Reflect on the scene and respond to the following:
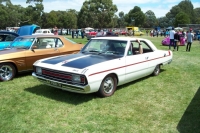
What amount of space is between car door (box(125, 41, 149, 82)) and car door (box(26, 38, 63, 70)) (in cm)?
293

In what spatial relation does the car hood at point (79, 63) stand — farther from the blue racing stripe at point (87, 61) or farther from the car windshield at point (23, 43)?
the car windshield at point (23, 43)

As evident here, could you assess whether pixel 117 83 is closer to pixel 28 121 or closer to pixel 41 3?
pixel 28 121

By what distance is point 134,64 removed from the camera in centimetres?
607

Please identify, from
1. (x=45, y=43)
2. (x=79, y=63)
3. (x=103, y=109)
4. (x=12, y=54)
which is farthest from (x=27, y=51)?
(x=103, y=109)

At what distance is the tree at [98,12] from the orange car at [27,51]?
198 ft

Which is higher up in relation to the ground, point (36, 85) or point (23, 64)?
point (23, 64)

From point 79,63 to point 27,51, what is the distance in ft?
8.83

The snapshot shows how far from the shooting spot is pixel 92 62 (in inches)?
205

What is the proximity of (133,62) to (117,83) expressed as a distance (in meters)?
0.82

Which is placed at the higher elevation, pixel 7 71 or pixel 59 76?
pixel 59 76

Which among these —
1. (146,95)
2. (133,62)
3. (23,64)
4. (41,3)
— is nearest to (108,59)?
(133,62)

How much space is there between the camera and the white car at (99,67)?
4.83 metres

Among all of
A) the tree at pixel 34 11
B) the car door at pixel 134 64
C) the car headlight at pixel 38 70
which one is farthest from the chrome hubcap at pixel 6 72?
the tree at pixel 34 11

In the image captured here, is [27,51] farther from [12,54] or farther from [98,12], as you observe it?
[98,12]
